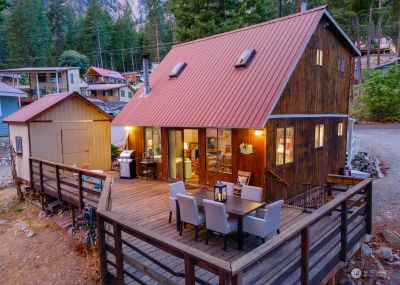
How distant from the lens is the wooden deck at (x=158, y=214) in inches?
219

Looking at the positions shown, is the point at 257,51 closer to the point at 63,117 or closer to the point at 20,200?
the point at 63,117

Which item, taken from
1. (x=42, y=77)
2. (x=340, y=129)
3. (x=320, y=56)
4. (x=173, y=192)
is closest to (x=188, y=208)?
(x=173, y=192)

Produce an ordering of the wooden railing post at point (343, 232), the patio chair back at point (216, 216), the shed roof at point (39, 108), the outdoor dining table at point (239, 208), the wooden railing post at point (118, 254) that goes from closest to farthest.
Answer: the wooden railing post at point (118, 254) → the wooden railing post at point (343, 232) → the patio chair back at point (216, 216) → the outdoor dining table at point (239, 208) → the shed roof at point (39, 108)

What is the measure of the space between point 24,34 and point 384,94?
44.2 metres

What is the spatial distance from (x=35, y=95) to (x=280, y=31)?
32297 mm

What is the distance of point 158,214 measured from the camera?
740 cm

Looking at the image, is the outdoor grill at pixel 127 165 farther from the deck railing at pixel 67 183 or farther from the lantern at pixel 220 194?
the lantern at pixel 220 194

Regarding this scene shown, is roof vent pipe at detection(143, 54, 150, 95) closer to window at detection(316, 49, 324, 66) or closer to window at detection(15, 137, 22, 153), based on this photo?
window at detection(15, 137, 22, 153)

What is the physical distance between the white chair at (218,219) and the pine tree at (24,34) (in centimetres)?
4526

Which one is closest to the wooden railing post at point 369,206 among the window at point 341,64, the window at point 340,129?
the window at point 340,129

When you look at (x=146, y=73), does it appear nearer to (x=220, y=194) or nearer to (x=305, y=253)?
(x=220, y=194)

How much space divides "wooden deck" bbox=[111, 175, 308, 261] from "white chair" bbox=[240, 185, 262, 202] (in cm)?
84

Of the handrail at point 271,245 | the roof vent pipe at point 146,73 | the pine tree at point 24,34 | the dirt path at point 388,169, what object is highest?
the pine tree at point 24,34

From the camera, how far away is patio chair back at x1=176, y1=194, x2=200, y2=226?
5.70 metres
